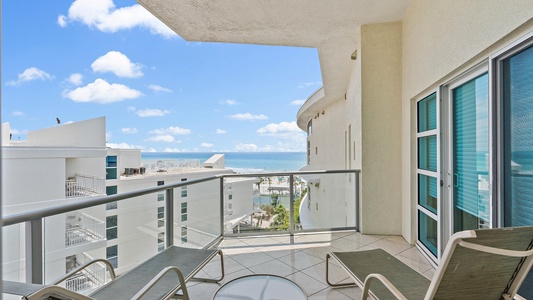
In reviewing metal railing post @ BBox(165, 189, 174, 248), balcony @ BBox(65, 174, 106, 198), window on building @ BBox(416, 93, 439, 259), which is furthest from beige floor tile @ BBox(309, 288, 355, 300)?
balcony @ BBox(65, 174, 106, 198)

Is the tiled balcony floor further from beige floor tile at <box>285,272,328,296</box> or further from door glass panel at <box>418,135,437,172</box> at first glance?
door glass panel at <box>418,135,437,172</box>

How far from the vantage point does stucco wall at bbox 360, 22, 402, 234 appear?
4.36 meters

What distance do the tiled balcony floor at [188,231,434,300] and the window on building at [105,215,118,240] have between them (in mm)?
1001

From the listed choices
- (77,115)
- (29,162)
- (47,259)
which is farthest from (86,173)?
(77,115)

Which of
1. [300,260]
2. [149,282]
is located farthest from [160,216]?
[300,260]

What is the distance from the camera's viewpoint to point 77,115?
3866 centimetres

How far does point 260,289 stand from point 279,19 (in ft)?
12.5

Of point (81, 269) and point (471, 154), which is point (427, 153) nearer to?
point (471, 154)

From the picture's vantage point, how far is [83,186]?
954 centimetres

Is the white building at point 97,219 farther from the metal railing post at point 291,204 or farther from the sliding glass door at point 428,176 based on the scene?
the sliding glass door at point 428,176

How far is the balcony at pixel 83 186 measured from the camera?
8.93 metres

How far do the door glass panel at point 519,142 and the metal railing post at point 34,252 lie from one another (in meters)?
3.47

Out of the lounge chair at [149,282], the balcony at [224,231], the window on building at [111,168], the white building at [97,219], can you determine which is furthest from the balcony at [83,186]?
the lounge chair at [149,282]

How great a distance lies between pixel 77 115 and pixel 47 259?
45033 millimetres
